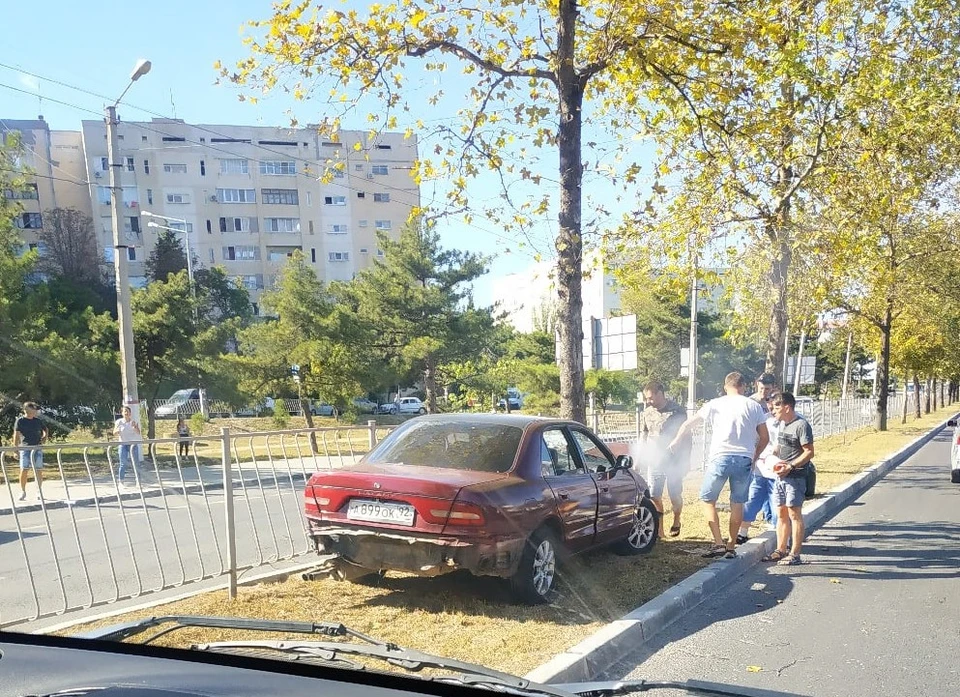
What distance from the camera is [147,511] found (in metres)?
6.17

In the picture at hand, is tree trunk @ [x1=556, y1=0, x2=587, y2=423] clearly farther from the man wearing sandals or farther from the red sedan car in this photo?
the man wearing sandals

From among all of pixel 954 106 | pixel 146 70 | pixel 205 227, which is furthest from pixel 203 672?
pixel 205 227

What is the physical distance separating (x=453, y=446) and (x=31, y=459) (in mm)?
2968

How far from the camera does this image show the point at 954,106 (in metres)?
11.1

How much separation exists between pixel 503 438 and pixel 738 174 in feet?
23.2

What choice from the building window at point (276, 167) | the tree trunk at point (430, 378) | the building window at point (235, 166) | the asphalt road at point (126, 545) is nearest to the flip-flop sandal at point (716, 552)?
the asphalt road at point (126, 545)

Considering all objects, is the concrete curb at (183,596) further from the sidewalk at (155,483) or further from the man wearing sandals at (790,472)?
the man wearing sandals at (790,472)

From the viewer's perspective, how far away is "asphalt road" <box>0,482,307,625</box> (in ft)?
19.1

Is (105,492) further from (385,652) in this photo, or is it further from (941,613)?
(941,613)

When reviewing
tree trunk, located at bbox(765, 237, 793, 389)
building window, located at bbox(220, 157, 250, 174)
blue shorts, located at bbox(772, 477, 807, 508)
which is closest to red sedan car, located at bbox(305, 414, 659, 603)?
blue shorts, located at bbox(772, 477, 807, 508)

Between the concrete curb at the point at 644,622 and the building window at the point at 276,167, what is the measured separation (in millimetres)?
59207

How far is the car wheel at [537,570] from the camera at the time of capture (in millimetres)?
5855

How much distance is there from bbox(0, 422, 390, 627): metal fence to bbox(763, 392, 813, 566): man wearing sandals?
13.2 ft

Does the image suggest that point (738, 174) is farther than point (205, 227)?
No
